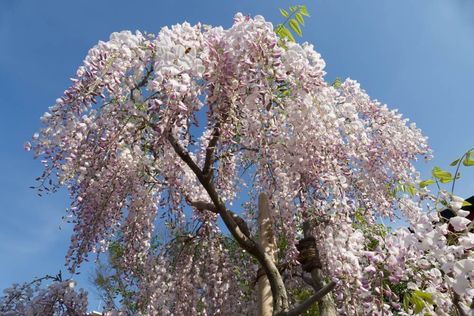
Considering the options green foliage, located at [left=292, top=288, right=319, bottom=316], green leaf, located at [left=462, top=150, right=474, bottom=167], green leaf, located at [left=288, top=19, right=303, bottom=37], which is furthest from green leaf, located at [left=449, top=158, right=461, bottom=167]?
green foliage, located at [left=292, top=288, right=319, bottom=316]

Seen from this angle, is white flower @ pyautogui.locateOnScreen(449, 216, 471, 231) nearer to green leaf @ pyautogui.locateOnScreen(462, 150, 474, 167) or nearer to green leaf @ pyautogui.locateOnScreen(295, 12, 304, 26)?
green leaf @ pyautogui.locateOnScreen(462, 150, 474, 167)

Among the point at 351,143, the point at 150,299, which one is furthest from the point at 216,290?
the point at 351,143

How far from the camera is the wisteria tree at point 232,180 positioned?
2.99 m

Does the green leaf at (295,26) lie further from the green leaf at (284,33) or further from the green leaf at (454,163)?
the green leaf at (454,163)

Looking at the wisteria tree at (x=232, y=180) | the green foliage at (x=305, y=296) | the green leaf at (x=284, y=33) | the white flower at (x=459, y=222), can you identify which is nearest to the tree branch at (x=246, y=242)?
the wisteria tree at (x=232, y=180)

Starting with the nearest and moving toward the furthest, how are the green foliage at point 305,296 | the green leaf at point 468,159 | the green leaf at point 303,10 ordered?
the green leaf at point 468,159
the green leaf at point 303,10
the green foliage at point 305,296

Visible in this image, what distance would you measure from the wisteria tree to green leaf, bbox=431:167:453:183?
0.18 m

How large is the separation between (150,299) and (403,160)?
4037 millimetres

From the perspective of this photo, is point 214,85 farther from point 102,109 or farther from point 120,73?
point 102,109

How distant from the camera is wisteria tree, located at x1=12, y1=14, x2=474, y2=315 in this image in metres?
2.99

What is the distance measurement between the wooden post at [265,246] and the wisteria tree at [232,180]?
0.08 ft

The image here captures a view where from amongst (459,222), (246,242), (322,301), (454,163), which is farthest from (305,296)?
(454,163)

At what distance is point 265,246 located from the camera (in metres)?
3.97

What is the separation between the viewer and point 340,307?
4.09 m
